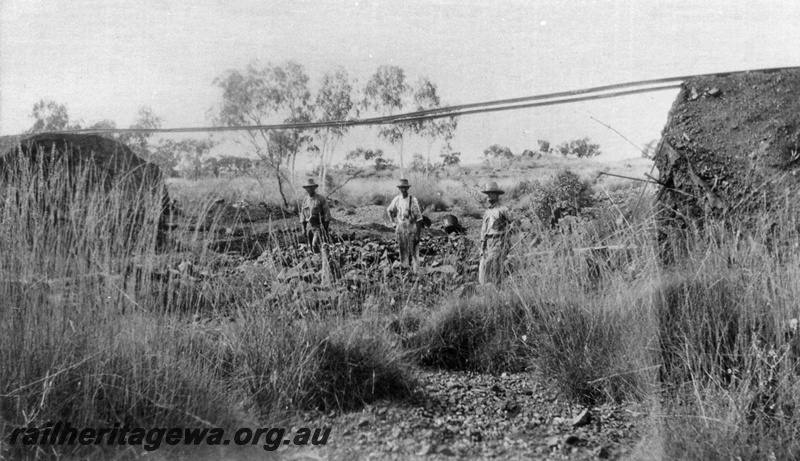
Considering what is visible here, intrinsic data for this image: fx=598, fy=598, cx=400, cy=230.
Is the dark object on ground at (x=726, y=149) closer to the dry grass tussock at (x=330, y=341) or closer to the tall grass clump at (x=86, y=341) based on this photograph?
the dry grass tussock at (x=330, y=341)

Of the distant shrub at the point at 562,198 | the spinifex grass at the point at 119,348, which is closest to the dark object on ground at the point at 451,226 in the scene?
the distant shrub at the point at 562,198

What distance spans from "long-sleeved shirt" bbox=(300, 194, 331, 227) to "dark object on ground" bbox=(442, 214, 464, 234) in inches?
226

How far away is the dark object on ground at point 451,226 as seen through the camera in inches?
563

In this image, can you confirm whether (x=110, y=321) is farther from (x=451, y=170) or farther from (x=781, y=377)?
(x=451, y=170)

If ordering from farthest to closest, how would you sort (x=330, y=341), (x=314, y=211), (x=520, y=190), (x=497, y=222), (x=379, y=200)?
(x=379, y=200), (x=520, y=190), (x=314, y=211), (x=497, y=222), (x=330, y=341)

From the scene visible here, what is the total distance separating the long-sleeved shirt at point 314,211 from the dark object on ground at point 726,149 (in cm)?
457

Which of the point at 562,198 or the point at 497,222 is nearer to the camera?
the point at 497,222

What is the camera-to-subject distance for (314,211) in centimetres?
874

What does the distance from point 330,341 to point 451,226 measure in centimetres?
1034

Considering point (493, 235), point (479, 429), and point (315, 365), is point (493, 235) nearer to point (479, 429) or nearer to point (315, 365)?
point (479, 429)

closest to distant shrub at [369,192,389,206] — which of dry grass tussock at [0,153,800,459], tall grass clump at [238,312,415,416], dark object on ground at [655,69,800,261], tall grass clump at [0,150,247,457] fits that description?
dark object on ground at [655,69,800,261]

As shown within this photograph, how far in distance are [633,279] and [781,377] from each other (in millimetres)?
1756

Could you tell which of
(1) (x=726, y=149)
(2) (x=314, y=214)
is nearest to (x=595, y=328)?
(1) (x=726, y=149)

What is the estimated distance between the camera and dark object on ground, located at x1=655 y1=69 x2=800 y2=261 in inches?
223
